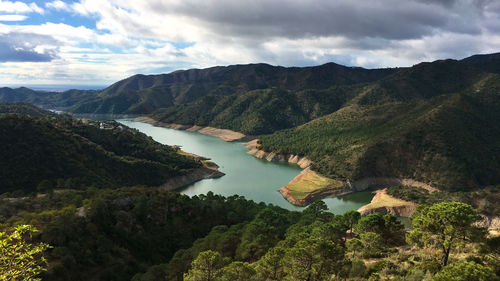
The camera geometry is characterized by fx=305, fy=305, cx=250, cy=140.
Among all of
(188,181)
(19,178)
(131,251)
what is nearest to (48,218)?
(131,251)

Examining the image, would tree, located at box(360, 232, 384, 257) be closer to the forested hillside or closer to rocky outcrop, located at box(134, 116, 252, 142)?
the forested hillside

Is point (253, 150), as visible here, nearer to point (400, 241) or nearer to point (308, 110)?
point (308, 110)

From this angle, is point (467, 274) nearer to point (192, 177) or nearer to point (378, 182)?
point (378, 182)

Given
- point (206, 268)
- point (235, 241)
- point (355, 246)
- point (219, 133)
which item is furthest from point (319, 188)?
point (219, 133)

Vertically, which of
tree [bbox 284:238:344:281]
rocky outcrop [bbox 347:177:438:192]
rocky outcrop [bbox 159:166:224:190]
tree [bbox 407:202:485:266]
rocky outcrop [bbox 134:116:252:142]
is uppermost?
tree [bbox 407:202:485:266]

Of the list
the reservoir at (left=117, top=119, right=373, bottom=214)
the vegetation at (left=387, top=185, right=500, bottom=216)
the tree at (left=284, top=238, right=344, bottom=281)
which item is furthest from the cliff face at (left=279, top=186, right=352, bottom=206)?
the tree at (left=284, top=238, right=344, bottom=281)

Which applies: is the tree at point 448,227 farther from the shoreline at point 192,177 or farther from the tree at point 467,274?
the shoreline at point 192,177

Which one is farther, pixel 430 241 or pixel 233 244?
pixel 233 244
